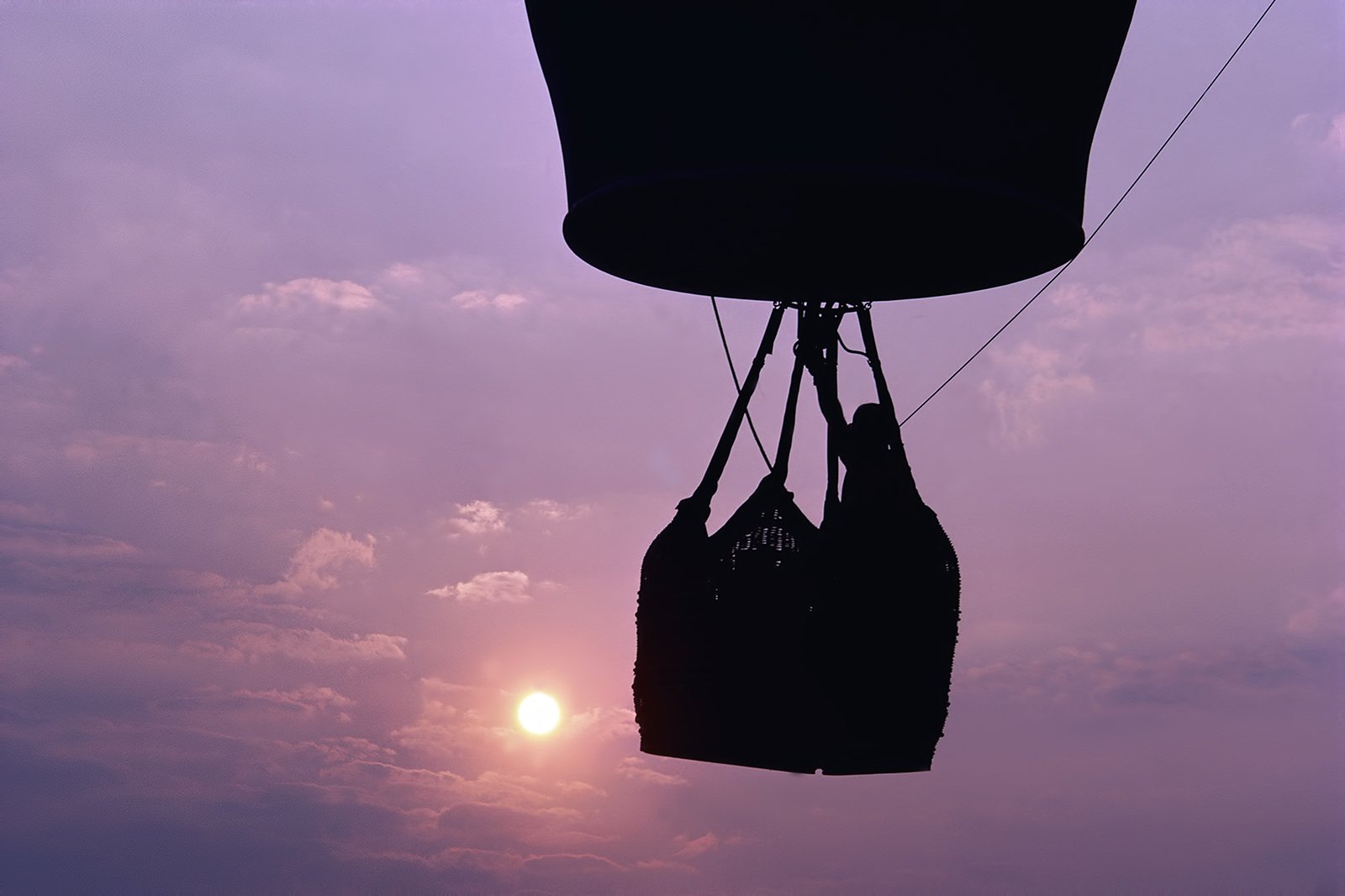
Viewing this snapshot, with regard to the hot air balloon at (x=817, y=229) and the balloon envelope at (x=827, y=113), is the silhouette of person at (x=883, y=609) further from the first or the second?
the balloon envelope at (x=827, y=113)

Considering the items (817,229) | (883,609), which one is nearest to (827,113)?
(817,229)

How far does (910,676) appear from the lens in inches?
133

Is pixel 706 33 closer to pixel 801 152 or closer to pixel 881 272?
pixel 801 152

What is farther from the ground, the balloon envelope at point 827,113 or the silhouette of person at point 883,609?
the balloon envelope at point 827,113

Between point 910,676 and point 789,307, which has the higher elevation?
point 789,307

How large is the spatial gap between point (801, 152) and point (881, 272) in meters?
1.07

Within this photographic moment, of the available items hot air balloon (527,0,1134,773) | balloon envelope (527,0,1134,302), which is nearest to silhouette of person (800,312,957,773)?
hot air balloon (527,0,1134,773)

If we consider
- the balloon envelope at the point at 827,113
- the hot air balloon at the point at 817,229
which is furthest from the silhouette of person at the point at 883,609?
the balloon envelope at the point at 827,113

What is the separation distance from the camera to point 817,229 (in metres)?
3.62

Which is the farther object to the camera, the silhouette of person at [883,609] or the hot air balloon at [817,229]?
the silhouette of person at [883,609]

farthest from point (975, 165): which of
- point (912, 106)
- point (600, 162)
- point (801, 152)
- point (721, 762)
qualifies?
point (721, 762)

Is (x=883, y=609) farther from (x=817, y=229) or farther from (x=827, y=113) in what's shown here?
(x=827, y=113)

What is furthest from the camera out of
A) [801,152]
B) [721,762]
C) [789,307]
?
[789,307]

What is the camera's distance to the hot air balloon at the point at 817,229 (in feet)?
9.31
